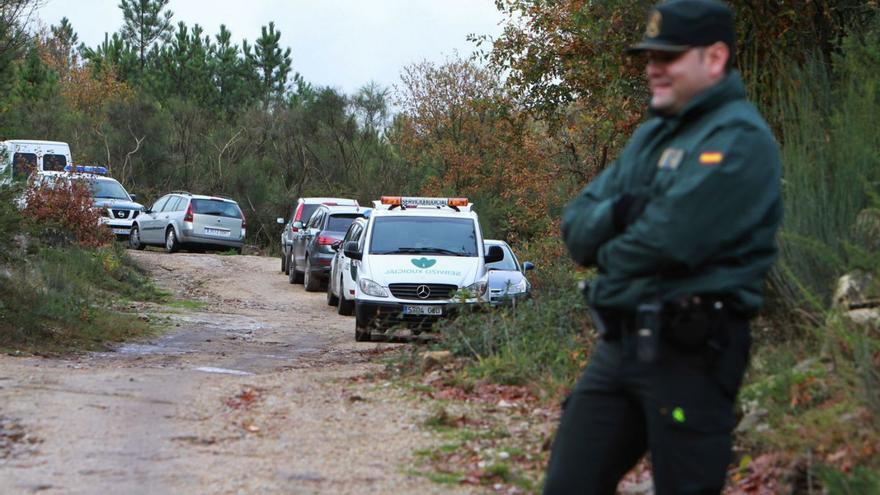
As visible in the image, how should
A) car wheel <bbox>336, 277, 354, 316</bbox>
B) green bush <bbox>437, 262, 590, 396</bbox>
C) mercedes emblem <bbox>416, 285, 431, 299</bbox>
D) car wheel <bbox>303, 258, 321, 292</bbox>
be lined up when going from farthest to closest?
car wheel <bbox>303, 258, 321, 292</bbox>, car wheel <bbox>336, 277, 354, 316</bbox>, mercedes emblem <bbox>416, 285, 431, 299</bbox>, green bush <bbox>437, 262, 590, 396</bbox>

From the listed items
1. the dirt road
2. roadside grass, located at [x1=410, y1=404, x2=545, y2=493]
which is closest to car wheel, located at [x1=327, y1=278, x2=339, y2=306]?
the dirt road

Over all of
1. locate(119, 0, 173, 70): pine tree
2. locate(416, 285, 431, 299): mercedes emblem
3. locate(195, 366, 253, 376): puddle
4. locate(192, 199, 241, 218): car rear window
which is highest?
locate(119, 0, 173, 70): pine tree

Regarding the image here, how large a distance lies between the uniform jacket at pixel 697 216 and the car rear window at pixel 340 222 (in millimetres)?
21676

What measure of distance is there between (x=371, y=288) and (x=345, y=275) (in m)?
3.02

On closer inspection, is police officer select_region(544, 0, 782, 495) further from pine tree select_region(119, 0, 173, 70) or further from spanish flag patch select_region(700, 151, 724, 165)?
pine tree select_region(119, 0, 173, 70)

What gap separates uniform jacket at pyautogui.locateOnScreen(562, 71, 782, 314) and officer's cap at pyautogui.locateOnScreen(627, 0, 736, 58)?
0.12 meters

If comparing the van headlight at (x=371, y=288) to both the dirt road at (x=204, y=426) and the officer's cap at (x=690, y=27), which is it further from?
the officer's cap at (x=690, y=27)

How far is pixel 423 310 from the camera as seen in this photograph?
1645 cm

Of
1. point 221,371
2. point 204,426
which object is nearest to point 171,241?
point 221,371

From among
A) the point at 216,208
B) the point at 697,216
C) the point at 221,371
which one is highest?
the point at 697,216

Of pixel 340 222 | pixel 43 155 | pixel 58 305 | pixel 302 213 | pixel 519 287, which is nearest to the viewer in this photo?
pixel 58 305

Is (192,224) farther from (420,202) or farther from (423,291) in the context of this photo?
(423,291)

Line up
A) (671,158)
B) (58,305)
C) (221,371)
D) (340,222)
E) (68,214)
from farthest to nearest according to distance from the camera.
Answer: (340,222) → (68,214) → (58,305) → (221,371) → (671,158)

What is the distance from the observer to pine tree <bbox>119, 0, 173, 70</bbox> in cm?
6438
